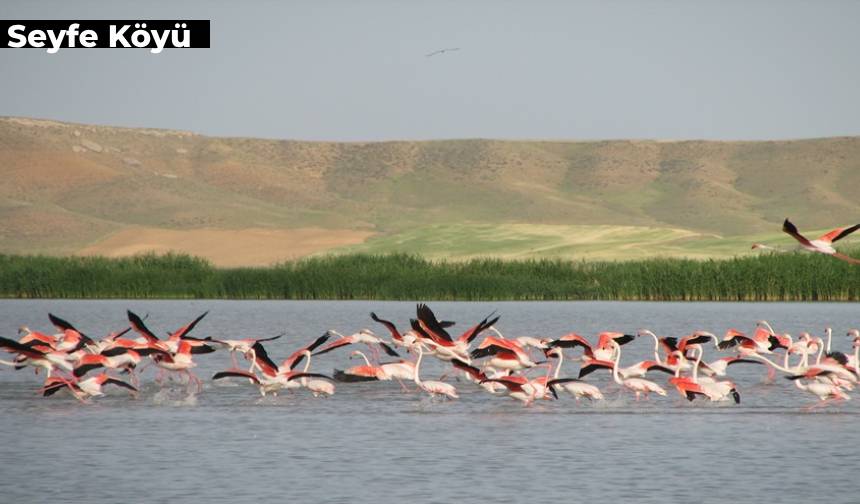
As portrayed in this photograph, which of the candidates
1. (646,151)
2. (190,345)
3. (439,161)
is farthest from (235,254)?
(190,345)

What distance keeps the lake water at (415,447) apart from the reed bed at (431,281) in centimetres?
Result: 2001

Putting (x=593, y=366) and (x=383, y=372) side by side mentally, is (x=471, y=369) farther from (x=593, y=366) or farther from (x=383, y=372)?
(x=383, y=372)

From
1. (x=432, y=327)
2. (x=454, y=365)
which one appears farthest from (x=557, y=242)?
(x=454, y=365)

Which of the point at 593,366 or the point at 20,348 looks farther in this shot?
the point at 20,348

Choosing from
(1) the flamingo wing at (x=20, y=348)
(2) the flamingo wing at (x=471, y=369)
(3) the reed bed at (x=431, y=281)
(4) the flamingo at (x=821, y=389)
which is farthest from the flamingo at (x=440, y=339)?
(3) the reed bed at (x=431, y=281)

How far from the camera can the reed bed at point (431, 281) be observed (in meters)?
42.2

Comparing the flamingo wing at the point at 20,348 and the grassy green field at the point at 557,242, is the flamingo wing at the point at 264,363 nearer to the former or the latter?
the flamingo wing at the point at 20,348

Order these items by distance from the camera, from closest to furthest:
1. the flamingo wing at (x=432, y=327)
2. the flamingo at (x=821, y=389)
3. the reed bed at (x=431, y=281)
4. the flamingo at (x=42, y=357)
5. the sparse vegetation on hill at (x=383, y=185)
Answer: the flamingo at (x=821, y=389)
the flamingo at (x=42, y=357)
the flamingo wing at (x=432, y=327)
the reed bed at (x=431, y=281)
the sparse vegetation on hill at (x=383, y=185)

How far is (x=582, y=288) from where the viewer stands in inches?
1772

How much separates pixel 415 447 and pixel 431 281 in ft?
96.0

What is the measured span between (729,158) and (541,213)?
27.5 m

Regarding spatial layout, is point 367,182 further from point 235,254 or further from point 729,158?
point 235,254

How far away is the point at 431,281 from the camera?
4375cm

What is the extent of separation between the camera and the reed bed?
42188 mm
